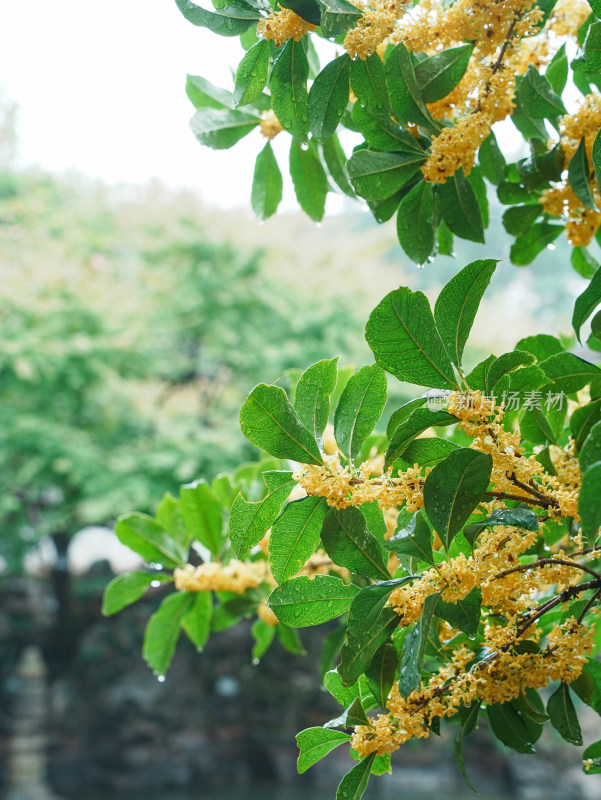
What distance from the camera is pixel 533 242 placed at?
2.00ft

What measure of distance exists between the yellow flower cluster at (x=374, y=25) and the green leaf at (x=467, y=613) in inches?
13.3

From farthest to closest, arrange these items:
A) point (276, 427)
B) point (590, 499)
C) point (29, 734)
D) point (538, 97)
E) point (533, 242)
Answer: point (29, 734) → point (533, 242) → point (538, 97) → point (276, 427) → point (590, 499)

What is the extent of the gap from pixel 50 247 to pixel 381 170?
4201 millimetres

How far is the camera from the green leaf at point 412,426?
0.35m

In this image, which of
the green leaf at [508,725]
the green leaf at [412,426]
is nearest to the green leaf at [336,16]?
the green leaf at [412,426]

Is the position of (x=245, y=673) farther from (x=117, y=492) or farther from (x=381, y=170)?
(x=381, y=170)

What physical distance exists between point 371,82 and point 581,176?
0.54 ft

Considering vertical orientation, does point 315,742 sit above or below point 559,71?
below

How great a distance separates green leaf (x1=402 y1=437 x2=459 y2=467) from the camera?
378mm

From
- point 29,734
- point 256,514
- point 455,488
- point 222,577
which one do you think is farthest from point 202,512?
point 29,734

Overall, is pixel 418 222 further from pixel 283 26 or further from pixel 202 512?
pixel 202 512

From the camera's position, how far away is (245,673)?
15.5 ft

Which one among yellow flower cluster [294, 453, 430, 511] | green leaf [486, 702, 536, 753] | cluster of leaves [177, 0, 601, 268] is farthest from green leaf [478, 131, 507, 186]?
green leaf [486, 702, 536, 753]

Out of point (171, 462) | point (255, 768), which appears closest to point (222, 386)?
point (171, 462)
